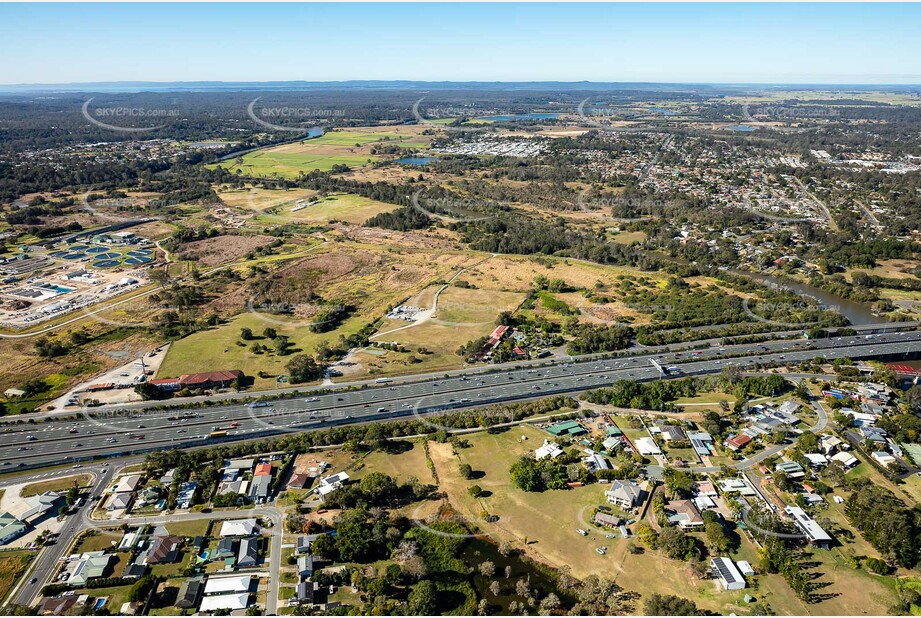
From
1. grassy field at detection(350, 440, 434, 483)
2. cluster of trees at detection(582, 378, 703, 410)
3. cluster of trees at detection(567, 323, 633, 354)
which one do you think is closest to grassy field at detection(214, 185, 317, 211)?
cluster of trees at detection(567, 323, 633, 354)

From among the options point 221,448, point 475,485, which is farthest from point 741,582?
point 221,448

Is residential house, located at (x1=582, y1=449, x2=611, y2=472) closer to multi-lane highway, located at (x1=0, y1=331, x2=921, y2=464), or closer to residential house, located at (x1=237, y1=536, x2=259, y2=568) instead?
multi-lane highway, located at (x1=0, y1=331, x2=921, y2=464)

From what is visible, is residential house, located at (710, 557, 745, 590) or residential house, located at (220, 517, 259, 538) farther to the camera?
residential house, located at (220, 517, 259, 538)

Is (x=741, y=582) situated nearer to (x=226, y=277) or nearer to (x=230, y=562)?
(x=230, y=562)

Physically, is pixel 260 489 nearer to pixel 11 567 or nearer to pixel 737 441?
pixel 11 567

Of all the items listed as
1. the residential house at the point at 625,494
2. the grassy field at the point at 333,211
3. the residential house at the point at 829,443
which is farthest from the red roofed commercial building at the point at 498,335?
the grassy field at the point at 333,211

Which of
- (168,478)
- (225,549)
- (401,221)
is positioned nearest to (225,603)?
(225,549)

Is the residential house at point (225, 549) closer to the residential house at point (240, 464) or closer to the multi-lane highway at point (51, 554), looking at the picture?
the residential house at point (240, 464)
